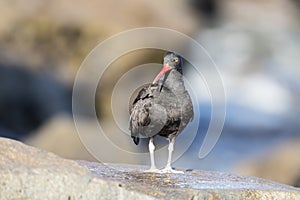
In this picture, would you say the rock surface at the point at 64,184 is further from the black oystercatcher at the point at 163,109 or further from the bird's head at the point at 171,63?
the bird's head at the point at 171,63

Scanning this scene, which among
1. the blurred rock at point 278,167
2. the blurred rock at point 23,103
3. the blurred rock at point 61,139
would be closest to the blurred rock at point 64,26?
the blurred rock at point 23,103

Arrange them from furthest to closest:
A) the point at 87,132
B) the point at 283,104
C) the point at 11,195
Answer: the point at 283,104, the point at 87,132, the point at 11,195

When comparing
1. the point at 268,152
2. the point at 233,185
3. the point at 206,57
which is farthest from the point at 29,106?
the point at 233,185

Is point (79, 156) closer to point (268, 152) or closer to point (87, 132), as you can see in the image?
point (87, 132)

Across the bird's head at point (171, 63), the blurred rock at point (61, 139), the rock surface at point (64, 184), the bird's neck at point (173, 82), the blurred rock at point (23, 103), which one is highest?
the blurred rock at point (23, 103)

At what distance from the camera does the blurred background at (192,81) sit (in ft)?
37.3

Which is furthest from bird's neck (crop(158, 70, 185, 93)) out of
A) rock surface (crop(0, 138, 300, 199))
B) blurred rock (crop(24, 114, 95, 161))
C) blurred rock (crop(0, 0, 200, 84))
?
blurred rock (crop(0, 0, 200, 84))

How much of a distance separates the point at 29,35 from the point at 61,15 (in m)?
0.70

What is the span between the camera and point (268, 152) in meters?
12.1

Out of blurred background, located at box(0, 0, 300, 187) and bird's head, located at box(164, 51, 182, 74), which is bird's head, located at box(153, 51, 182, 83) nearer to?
bird's head, located at box(164, 51, 182, 74)

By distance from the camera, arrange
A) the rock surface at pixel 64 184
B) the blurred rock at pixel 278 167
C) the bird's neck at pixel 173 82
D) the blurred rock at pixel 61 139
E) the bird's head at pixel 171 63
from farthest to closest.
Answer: the blurred rock at pixel 278 167, the blurred rock at pixel 61 139, the bird's head at pixel 171 63, the bird's neck at pixel 173 82, the rock surface at pixel 64 184

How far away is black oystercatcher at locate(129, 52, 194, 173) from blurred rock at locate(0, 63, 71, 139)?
591 cm

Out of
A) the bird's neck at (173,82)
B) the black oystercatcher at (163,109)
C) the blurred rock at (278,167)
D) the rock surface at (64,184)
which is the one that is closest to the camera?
the rock surface at (64,184)

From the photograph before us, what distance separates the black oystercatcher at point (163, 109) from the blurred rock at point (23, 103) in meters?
5.91
